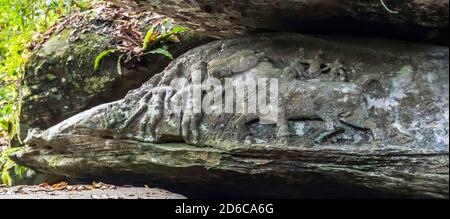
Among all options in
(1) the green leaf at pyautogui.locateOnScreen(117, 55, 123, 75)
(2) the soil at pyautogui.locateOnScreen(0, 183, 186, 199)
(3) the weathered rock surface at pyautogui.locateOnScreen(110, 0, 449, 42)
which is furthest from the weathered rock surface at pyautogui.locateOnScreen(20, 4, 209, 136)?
(3) the weathered rock surface at pyautogui.locateOnScreen(110, 0, 449, 42)

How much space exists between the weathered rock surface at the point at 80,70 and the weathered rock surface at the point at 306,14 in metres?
2.13

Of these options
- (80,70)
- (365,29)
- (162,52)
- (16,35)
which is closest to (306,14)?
(365,29)

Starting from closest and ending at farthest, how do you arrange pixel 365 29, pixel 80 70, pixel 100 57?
pixel 365 29, pixel 100 57, pixel 80 70

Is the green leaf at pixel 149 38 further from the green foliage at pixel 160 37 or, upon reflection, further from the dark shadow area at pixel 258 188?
the dark shadow area at pixel 258 188

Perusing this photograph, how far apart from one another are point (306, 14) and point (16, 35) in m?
7.27

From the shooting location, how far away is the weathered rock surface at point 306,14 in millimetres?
5609

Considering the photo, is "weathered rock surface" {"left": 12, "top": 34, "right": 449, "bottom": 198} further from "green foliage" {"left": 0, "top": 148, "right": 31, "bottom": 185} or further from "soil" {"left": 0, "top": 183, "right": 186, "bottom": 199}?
"green foliage" {"left": 0, "top": 148, "right": 31, "bottom": 185}

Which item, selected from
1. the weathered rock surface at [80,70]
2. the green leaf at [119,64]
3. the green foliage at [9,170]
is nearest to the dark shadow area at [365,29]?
the weathered rock surface at [80,70]

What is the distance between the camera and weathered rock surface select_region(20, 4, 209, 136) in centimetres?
863

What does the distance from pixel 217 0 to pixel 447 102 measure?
8.98 ft

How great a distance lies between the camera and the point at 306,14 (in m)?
6.04

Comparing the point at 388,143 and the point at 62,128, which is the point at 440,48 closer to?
the point at 388,143

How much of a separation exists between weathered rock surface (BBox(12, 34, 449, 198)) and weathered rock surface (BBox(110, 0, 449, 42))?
18 cm

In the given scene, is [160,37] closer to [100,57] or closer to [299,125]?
[100,57]
